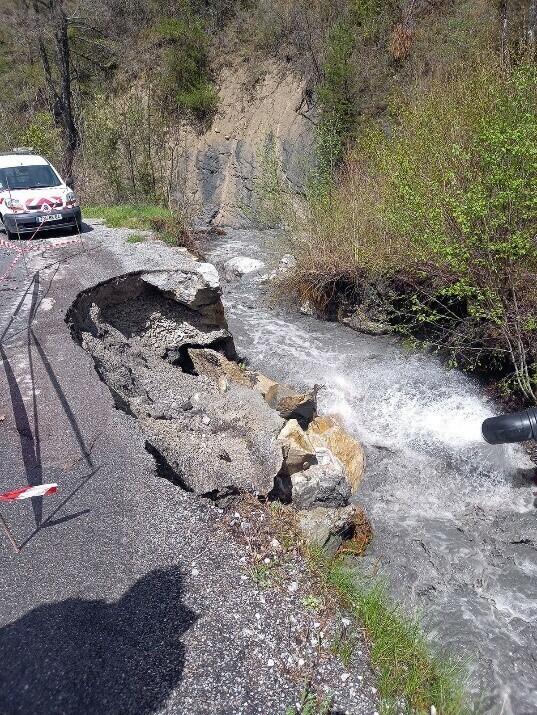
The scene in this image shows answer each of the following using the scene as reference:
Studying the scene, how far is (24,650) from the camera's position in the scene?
2986mm

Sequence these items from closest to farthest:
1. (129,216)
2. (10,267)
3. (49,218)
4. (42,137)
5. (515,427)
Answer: (515,427), (10,267), (49,218), (129,216), (42,137)

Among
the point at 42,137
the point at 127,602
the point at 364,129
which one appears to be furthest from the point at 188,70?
the point at 127,602

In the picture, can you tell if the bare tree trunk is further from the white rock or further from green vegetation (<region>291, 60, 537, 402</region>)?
green vegetation (<region>291, 60, 537, 402</region>)

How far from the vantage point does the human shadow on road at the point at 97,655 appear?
2779 millimetres

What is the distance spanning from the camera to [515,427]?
6.00 meters

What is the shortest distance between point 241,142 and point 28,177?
13.0m

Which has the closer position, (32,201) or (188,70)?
(32,201)

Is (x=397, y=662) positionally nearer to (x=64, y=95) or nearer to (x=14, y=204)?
(x=14, y=204)

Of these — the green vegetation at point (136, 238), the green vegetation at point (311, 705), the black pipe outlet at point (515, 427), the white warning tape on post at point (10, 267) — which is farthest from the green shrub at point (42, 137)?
the green vegetation at point (311, 705)

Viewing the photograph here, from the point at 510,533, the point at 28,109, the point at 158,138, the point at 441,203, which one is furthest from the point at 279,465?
the point at 28,109

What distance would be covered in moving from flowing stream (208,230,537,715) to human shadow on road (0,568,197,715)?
2944 millimetres

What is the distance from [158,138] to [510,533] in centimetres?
1775

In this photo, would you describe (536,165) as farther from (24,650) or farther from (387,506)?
(24,650)

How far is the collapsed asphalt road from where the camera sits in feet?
9.46
